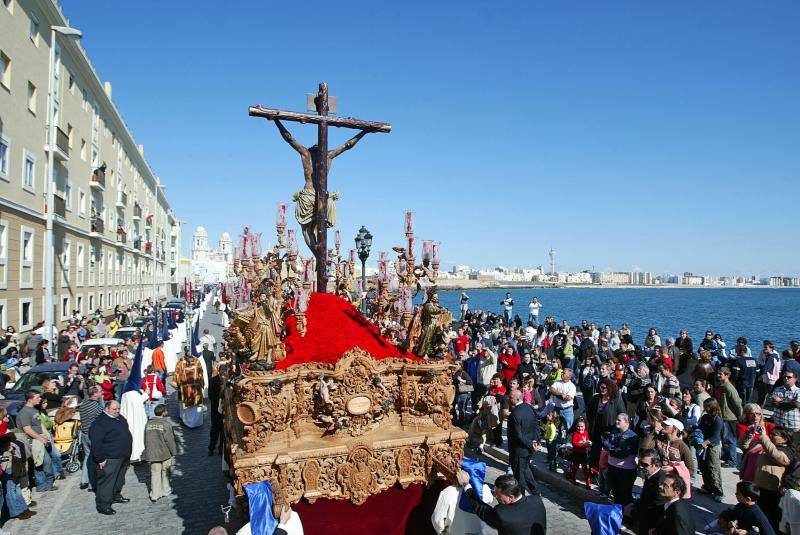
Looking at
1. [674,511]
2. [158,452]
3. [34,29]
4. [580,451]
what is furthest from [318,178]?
[34,29]

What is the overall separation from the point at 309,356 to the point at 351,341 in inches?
28.7

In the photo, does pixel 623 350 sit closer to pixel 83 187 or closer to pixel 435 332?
pixel 435 332

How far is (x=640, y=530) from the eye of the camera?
5707 mm

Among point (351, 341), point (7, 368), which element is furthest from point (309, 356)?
point (7, 368)

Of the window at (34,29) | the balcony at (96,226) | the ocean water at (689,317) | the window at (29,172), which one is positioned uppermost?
the window at (34,29)

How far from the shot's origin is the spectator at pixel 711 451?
348 inches

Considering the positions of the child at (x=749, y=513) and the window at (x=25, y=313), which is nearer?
the child at (x=749, y=513)

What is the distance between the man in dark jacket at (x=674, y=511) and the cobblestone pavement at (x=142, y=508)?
21.6ft

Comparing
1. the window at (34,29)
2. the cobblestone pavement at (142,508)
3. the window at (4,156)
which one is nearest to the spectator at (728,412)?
the cobblestone pavement at (142,508)

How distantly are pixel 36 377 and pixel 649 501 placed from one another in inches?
576

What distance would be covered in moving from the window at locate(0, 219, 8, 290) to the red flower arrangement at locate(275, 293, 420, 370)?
17.5 metres

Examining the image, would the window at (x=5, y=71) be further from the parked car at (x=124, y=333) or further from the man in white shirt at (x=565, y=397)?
the man in white shirt at (x=565, y=397)

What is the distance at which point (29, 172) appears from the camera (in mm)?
23062

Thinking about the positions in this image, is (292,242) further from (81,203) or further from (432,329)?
(81,203)
